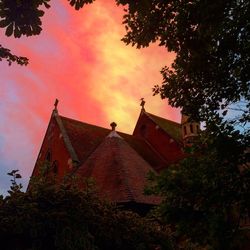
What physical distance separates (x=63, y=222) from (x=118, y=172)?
9.73 metres

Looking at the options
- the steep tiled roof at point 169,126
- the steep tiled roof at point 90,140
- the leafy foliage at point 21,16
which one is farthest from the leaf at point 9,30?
the steep tiled roof at point 169,126

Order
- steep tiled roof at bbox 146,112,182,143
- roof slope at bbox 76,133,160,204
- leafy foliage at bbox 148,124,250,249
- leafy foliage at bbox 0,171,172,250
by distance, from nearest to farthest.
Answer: leafy foliage at bbox 148,124,250,249 → leafy foliage at bbox 0,171,172,250 → roof slope at bbox 76,133,160,204 → steep tiled roof at bbox 146,112,182,143

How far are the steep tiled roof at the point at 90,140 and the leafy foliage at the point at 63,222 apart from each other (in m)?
15.1

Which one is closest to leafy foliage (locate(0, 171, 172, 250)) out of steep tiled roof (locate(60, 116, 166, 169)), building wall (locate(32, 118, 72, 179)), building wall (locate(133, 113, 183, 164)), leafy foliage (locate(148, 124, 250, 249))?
leafy foliage (locate(148, 124, 250, 249))

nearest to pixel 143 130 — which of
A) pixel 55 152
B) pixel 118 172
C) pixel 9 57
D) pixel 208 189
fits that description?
pixel 55 152

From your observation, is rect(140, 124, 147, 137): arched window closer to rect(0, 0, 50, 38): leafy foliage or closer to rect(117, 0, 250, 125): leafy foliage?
rect(117, 0, 250, 125): leafy foliage

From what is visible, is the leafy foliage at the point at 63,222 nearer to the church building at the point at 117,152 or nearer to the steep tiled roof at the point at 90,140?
the church building at the point at 117,152

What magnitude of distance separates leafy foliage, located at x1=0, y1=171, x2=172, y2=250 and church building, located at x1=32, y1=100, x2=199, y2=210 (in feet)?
12.2

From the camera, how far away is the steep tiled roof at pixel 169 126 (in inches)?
1235

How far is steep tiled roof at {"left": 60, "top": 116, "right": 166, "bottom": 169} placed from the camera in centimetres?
2722

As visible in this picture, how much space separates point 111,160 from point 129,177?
84.2 inches

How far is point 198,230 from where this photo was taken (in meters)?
7.87

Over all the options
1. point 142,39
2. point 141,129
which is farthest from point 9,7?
point 141,129

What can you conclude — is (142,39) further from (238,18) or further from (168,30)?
(238,18)
